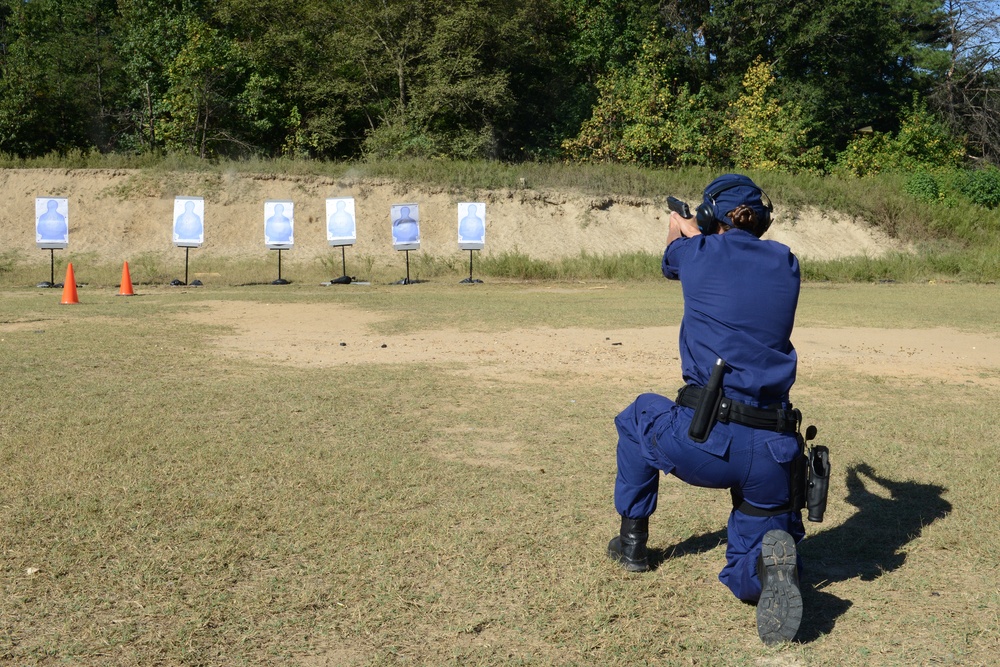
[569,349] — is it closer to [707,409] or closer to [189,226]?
[707,409]

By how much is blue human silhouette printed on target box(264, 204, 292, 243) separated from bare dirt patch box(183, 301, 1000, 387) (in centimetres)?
1037

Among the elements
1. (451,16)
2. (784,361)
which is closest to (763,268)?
(784,361)

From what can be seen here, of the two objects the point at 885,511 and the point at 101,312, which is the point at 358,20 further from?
the point at 885,511

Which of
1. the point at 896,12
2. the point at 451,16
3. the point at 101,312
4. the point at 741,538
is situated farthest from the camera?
the point at 896,12

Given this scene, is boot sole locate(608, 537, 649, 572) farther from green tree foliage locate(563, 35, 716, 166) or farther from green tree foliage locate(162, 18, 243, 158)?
green tree foliage locate(162, 18, 243, 158)

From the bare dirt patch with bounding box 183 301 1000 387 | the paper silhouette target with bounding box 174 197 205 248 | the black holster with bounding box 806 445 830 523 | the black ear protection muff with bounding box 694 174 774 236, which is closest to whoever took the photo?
the black holster with bounding box 806 445 830 523

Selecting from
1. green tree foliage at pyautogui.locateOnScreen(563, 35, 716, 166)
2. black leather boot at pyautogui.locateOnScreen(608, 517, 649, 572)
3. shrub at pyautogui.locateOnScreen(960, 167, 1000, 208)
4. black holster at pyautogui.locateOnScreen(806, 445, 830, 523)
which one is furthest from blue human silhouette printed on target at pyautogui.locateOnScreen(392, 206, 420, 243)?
black holster at pyautogui.locateOnScreen(806, 445, 830, 523)

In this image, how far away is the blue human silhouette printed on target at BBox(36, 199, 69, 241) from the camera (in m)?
23.8

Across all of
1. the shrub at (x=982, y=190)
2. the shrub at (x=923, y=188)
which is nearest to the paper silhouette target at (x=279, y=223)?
the shrub at (x=923, y=188)

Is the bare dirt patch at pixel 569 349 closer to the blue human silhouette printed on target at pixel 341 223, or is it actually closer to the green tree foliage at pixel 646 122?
the blue human silhouette printed on target at pixel 341 223

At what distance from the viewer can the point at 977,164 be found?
41000mm

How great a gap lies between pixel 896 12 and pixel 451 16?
18.2 meters

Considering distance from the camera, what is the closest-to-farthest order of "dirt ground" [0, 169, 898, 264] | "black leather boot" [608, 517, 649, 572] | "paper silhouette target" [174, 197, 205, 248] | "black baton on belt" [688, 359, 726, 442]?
1. "black baton on belt" [688, 359, 726, 442]
2. "black leather boot" [608, 517, 649, 572]
3. "paper silhouette target" [174, 197, 205, 248]
4. "dirt ground" [0, 169, 898, 264]

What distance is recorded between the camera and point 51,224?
Answer: 23844 mm
